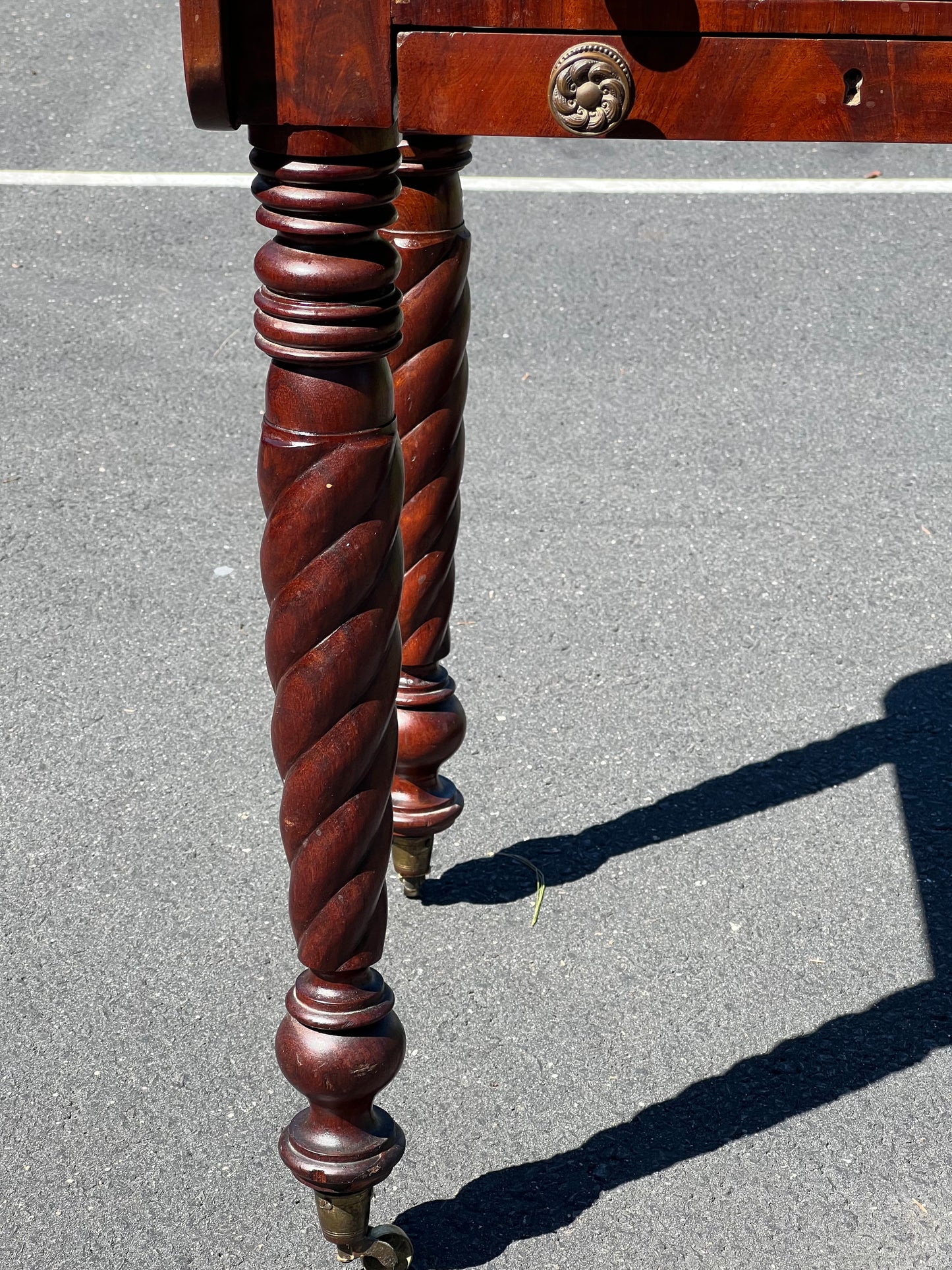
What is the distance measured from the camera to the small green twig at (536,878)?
197 cm

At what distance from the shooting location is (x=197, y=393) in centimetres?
328

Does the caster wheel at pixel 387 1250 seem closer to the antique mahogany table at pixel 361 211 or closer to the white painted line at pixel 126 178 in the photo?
the antique mahogany table at pixel 361 211

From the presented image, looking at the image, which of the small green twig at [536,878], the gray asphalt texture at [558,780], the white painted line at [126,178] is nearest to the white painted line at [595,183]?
the white painted line at [126,178]

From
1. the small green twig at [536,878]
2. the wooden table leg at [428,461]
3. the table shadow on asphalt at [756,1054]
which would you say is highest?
the wooden table leg at [428,461]

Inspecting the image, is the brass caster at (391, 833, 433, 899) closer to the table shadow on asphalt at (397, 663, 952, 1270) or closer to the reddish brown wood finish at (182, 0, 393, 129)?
the table shadow on asphalt at (397, 663, 952, 1270)

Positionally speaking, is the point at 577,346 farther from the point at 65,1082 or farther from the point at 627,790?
the point at 65,1082

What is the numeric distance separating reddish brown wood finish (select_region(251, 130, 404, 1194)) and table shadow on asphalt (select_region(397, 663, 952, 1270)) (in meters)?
0.24

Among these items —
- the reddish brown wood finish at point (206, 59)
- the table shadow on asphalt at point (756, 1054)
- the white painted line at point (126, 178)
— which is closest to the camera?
the reddish brown wood finish at point (206, 59)

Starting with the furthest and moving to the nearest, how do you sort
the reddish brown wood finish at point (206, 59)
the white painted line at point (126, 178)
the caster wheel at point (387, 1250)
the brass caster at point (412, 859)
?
the white painted line at point (126, 178) → the brass caster at point (412, 859) → the caster wheel at point (387, 1250) → the reddish brown wood finish at point (206, 59)

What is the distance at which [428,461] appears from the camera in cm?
167

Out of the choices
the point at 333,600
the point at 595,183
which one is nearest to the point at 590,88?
the point at 333,600

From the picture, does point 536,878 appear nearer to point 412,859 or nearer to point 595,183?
point 412,859

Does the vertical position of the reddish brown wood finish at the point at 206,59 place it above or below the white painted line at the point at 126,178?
above

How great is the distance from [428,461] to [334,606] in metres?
0.53
